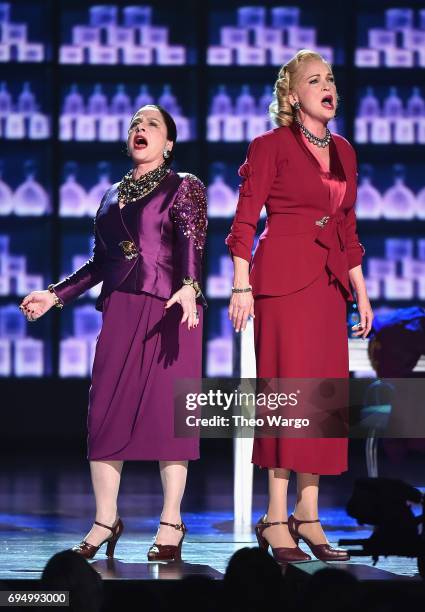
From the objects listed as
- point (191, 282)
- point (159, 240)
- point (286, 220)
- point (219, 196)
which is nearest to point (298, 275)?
point (286, 220)

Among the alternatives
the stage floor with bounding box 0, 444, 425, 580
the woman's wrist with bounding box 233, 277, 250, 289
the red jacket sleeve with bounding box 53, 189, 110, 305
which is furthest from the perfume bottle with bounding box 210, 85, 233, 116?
the woman's wrist with bounding box 233, 277, 250, 289

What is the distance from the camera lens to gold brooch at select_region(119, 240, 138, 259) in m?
2.92

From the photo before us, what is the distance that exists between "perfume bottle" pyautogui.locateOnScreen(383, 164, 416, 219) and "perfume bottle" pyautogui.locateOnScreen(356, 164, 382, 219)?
5 centimetres

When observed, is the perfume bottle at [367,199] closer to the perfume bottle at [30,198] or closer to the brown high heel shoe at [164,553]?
the perfume bottle at [30,198]

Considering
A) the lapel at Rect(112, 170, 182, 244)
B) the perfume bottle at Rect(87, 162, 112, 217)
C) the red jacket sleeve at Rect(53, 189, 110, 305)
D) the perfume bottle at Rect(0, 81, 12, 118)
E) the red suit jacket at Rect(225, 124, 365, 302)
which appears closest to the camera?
the red suit jacket at Rect(225, 124, 365, 302)

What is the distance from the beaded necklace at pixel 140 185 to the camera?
2.97 m

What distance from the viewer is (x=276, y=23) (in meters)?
6.93

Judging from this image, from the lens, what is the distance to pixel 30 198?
682 centimetres

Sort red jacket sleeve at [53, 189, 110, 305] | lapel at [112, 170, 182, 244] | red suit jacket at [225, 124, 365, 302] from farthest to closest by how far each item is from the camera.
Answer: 1. red jacket sleeve at [53, 189, 110, 305]
2. lapel at [112, 170, 182, 244]
3. red suit jacket at [225, 124, 365, 302]

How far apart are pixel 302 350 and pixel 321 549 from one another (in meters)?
0.46

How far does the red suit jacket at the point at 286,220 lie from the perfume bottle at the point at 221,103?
4049mm

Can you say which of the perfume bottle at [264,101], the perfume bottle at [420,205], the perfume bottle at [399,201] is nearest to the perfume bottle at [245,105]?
the perfume bottle at [264,101]

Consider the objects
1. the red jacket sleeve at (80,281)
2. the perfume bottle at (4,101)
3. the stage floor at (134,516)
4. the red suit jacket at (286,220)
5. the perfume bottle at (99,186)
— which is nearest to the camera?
the stage floor at (134,516)

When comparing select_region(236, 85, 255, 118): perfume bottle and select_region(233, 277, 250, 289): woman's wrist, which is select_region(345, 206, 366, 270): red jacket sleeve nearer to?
select_region(233, 277, 250, 289): woman's wrist
